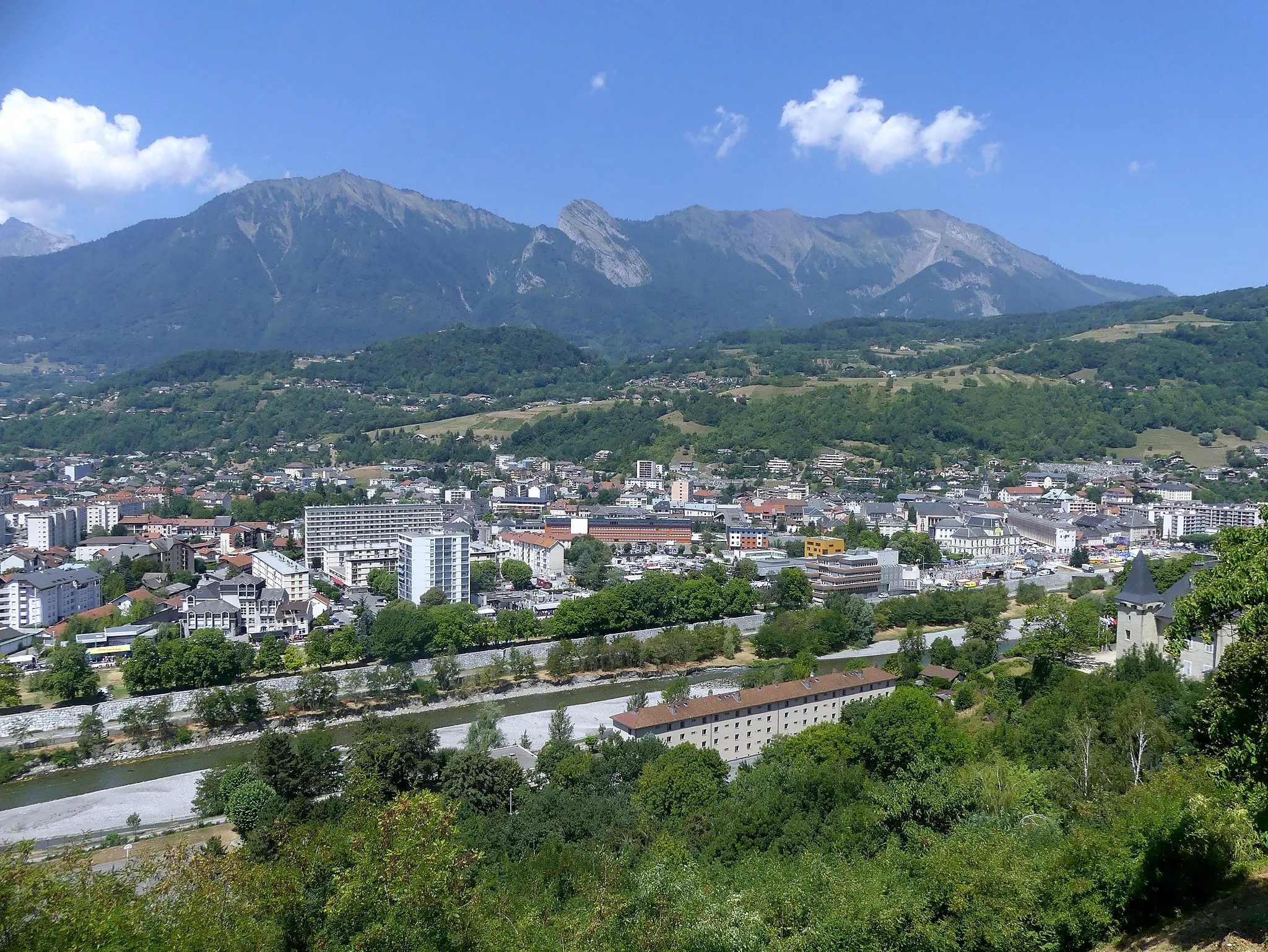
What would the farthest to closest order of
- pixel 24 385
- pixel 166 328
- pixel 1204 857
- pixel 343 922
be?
pixel 166 328 → pixel 24 385 → pixel 1204 857 → pixel 343 922

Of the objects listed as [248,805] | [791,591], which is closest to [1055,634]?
[791,591]

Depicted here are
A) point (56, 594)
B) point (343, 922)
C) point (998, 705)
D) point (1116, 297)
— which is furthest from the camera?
point (1116, 297)

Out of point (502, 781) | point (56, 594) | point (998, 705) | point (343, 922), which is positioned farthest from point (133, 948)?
point (56, 594)

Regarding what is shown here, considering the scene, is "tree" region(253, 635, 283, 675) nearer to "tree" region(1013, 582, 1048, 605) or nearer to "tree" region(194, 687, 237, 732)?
"tree" region(194, 687, 237, 732)

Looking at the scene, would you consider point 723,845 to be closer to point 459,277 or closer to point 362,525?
point 362,525

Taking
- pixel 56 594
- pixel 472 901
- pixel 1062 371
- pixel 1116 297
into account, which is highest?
pixel 1116 297

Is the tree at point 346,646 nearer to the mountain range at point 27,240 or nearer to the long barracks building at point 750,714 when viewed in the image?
the long barracks building at point 750,714

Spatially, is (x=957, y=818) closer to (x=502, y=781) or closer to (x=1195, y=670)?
(x=502, y=781)

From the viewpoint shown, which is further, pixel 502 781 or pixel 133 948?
pixel 502 781
